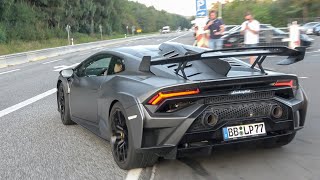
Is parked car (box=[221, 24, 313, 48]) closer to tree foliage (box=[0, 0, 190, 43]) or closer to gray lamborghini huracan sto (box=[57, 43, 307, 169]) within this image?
gray lamborghini huracan sto (box=[57, 43, 307, 169])

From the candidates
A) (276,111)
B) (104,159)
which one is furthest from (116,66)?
(276,111)

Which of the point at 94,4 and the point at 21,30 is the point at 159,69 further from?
the point at 94,4

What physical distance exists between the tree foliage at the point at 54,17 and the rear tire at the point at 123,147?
36970 mm

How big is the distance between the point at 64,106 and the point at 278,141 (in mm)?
3548

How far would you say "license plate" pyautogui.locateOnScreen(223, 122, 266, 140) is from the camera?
14.1 feet

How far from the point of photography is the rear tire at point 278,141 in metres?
4.63

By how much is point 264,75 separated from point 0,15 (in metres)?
42.2

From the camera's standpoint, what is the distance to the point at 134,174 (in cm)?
443

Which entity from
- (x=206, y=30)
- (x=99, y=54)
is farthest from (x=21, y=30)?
(x=99, y=54)

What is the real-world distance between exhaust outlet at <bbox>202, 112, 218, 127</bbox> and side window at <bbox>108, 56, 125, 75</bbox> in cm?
139

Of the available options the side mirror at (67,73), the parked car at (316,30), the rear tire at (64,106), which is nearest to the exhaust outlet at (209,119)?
the side mirror at (67,73)

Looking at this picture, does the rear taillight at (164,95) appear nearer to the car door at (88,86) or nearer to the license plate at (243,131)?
the license plate at (243,131)

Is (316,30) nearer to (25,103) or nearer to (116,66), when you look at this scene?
(25,103)

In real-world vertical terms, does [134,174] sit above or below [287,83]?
below
